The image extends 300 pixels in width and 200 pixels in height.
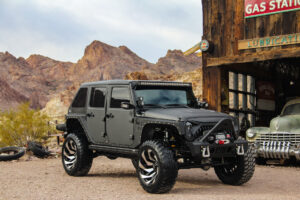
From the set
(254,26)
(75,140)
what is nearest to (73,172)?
(75,140)

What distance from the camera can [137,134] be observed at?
7855 millimetres

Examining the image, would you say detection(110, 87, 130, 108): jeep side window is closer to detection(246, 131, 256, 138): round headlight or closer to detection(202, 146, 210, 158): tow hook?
detection(202, 146, 210, 158): tow hook

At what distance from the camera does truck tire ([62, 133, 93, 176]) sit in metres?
9.21

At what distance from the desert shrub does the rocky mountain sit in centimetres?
6365

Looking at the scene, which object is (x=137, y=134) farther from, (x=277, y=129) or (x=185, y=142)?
(x=277, y=129)

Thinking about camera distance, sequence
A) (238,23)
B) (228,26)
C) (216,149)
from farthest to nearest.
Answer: (228,26) → (238,23) → (216,149)

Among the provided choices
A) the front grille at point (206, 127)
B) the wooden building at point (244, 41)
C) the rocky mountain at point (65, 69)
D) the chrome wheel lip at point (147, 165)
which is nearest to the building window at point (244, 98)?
the wooden building at point (244, 41)

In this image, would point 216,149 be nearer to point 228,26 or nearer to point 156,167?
point 156,167

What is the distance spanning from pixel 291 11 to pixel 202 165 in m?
7.51

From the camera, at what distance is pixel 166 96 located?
834 cm

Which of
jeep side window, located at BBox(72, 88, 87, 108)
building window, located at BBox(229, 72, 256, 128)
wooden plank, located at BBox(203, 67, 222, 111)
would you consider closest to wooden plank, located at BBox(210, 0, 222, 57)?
wooden plank, located at BBox(203, 67, 222, 111)

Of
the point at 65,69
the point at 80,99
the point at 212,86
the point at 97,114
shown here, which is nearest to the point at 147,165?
the point at 97,114

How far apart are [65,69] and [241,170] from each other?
11352 centimetres

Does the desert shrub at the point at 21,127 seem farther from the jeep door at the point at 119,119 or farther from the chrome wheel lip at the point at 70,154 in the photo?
the jeep door at the point at 119,119
